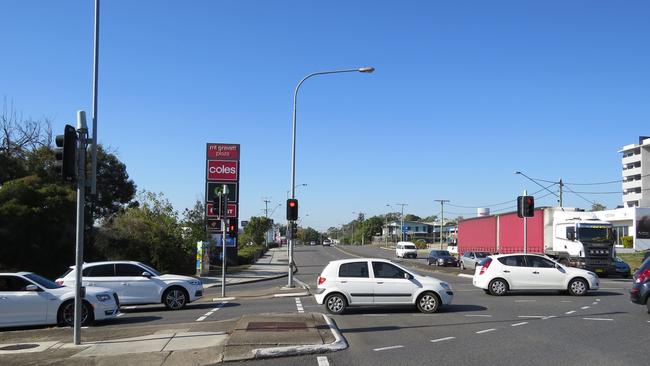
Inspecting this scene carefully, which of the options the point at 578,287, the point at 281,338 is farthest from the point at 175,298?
the point at 578,287

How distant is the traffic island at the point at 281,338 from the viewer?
995 centimetres

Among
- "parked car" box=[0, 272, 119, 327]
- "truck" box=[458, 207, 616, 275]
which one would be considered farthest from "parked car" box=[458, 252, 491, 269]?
"parked car" box=[0, 272, 119, 327]

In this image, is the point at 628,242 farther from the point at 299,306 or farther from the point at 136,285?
the point at 136,285

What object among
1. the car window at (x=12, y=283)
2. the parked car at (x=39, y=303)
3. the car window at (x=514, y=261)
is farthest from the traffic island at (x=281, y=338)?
the car window at (x=514, y=261)

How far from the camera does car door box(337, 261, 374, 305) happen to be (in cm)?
1617

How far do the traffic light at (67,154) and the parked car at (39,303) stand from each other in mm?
5349

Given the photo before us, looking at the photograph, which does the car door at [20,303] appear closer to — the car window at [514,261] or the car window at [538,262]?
the car window at [514,261]

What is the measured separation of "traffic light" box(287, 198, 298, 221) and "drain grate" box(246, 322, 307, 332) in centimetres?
1494

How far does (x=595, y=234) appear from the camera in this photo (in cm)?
3288

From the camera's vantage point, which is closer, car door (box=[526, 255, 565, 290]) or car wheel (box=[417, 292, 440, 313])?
car wheel (box=[417, 292, 440, 313])

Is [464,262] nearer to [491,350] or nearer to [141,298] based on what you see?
[141,298]

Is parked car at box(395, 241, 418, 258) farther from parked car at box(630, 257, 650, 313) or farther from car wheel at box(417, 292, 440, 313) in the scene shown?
parked car at box(630, 257, 650, 313)

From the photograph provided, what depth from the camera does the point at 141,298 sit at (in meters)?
18.6

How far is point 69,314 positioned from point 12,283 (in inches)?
61.0
